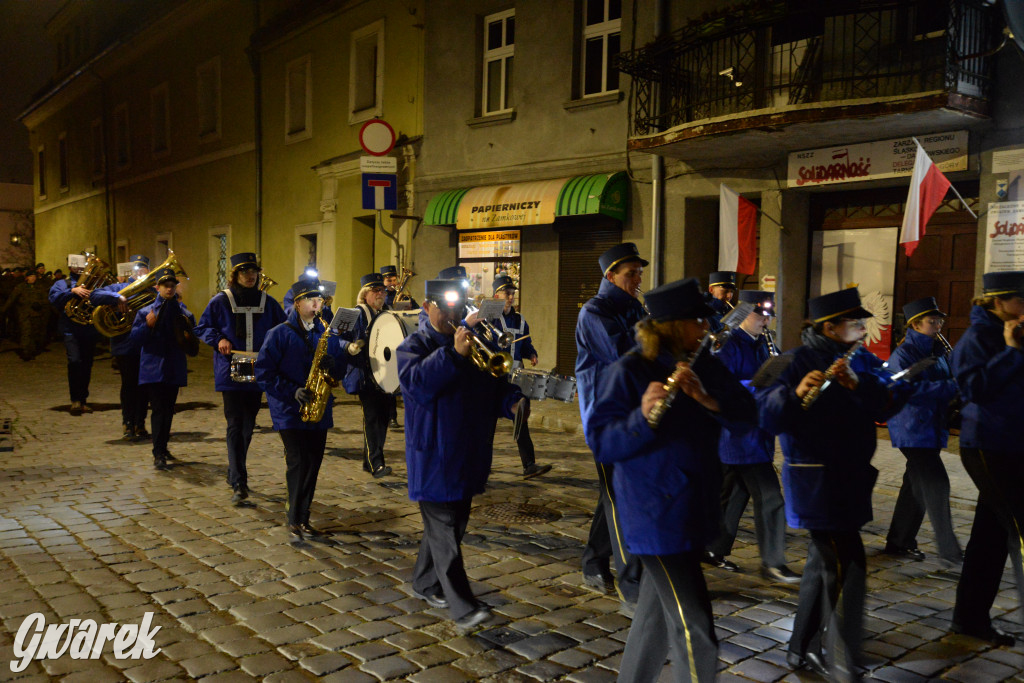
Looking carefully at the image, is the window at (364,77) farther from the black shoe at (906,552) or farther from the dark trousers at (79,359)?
the black shoe at (906,552)

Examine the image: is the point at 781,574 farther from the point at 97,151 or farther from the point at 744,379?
the point at 97,151

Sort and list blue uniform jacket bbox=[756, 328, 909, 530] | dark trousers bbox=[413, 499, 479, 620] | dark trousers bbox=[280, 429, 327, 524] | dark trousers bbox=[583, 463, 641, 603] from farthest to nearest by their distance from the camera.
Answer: dark trousers bbox=[280, 429, 327, 524] < dark trousers bbox=[583, 463, 641, 603] < dark trousers bbox=[413, 499, 479, 620] < blue uniform jacket bbox=[756, 328, 909, 530]

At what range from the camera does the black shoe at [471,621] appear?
4.55 m

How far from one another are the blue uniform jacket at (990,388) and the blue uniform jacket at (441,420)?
8.42 ft

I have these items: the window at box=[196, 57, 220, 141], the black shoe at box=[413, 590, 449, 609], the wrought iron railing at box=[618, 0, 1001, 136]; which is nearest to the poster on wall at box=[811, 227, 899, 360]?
the wrought iron railing at box=[618, 0, 1001, 136]

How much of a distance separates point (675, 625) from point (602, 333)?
195cm

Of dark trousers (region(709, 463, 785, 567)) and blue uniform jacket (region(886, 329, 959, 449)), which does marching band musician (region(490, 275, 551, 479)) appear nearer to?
dark trousers (region(709, 463, 785, 567))

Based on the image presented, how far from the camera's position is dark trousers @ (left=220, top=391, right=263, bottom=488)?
24.2 feet

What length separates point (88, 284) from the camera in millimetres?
12594

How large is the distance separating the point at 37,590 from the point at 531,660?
3099 millimetres

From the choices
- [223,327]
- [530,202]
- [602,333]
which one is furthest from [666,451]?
[530,202]

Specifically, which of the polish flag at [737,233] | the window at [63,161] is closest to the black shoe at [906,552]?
the polish flag at [737,233]

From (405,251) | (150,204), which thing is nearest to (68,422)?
(405,251)

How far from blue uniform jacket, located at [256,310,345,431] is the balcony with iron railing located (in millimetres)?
7556
